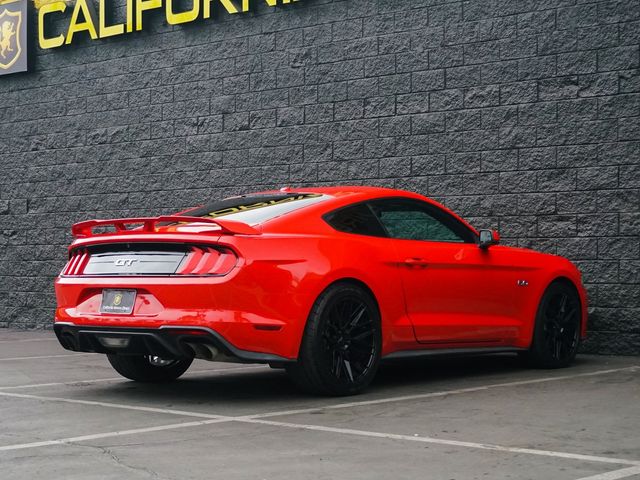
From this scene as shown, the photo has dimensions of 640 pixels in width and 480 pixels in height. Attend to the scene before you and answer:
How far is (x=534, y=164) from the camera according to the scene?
11.2 metres

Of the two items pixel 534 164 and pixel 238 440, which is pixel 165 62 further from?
pixel 238 440

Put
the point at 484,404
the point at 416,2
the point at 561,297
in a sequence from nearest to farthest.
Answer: the point at 484,404 → the point at 561,297 → the point at 416,2

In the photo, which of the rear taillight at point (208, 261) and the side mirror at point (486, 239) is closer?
the rear taillight at point (208, 261)

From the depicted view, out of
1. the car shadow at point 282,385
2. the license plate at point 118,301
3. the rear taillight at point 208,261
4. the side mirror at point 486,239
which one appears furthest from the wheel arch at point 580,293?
the license plate at point 118,301

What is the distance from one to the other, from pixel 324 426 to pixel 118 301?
1.89 m

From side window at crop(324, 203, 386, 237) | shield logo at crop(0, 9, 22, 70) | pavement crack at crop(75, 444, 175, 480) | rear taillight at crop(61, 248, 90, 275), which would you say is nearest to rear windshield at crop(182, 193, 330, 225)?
side window at crop(324, 203, 386, 237)

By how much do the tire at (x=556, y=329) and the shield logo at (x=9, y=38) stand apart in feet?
30.1

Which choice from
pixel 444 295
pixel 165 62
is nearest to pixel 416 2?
pixel 165 62

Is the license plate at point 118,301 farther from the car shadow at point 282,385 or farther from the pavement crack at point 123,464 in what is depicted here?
the pavement crack at point 123,464

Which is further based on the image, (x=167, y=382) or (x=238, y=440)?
(x=167, y=382)

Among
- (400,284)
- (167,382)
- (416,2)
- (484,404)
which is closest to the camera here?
(484,404)

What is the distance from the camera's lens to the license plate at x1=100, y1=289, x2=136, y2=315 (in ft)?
24.0

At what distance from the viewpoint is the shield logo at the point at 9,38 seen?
15.7m

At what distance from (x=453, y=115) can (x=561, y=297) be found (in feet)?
9.23
